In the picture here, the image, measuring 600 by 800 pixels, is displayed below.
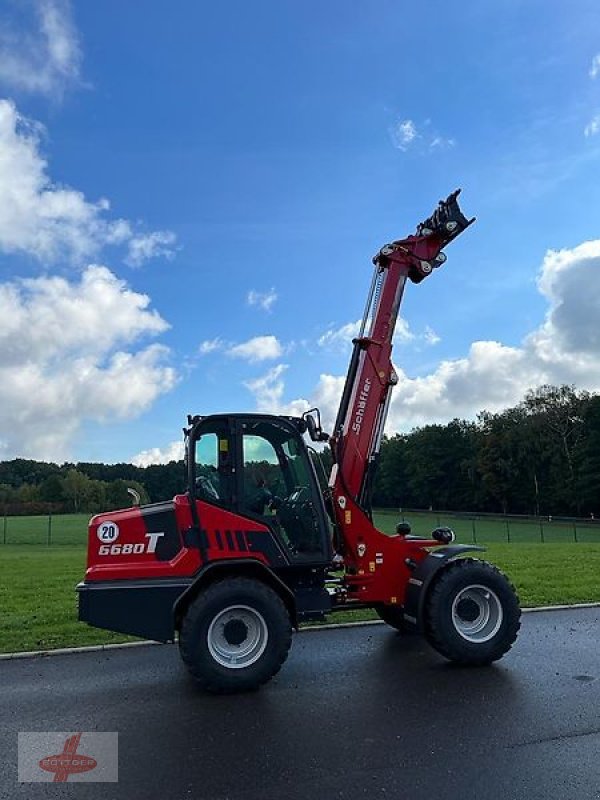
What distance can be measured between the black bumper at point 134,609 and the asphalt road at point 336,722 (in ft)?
1.78

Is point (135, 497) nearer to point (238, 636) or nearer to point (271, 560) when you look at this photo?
point (271, 560)

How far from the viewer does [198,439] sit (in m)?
6.63

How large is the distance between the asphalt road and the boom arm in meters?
2.00

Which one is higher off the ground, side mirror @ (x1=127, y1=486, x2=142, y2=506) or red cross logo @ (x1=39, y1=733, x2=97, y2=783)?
side mirror @ (x1=127, y1=486, x2=142, y2=506)

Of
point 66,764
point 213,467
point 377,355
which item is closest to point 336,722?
point 66,764

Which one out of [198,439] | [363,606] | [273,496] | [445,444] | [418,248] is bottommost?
[363,606]

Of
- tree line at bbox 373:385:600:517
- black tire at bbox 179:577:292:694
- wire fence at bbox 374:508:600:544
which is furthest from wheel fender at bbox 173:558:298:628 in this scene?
tree line at bbox 373:385:600:517

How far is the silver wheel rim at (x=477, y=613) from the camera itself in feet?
22.6

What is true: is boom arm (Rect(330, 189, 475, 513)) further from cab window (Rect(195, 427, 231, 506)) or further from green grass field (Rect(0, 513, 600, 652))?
green grass field (Rect(0, 513, 600, 652))

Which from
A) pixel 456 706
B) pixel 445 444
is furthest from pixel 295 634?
pixel 445 444

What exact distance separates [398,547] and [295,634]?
1884 millimetres

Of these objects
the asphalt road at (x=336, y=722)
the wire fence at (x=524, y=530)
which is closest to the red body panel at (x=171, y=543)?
the asphalt road at (x=336, y=722)

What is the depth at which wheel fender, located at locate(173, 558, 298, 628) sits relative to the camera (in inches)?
246

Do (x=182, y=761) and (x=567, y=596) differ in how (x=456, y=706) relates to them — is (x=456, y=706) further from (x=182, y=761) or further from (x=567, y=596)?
(x=567, y=596)
